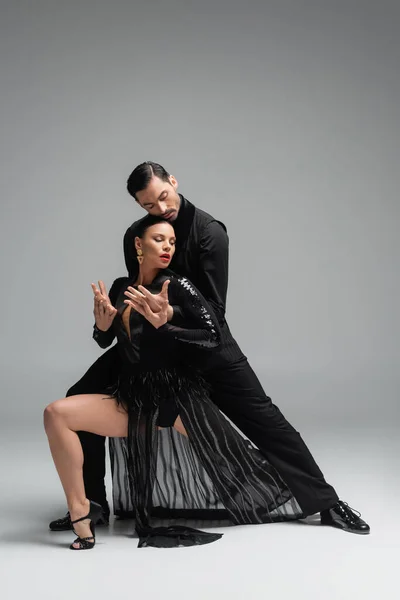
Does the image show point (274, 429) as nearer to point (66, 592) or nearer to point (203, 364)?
point (203, 364)

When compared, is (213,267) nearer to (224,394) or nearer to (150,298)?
(150,298)

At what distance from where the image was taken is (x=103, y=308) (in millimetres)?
4457

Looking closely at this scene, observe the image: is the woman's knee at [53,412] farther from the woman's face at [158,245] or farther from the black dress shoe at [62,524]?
the woman's face at [158,245]

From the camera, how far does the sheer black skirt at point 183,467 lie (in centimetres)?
446

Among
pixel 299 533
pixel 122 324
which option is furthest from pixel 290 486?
pixel 122 324

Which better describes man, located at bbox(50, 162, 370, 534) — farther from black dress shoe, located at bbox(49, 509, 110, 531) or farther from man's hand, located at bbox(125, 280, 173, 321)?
man's hand, located at bbox(125, 280, 173, 321)

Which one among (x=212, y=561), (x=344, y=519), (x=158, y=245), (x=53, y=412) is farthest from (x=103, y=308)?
(x=344, y=519)

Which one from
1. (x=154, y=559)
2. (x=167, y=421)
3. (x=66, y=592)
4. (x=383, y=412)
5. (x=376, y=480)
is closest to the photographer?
(x=66, y=592)

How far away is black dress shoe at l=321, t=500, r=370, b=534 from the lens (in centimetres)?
457

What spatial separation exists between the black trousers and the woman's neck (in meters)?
0.46

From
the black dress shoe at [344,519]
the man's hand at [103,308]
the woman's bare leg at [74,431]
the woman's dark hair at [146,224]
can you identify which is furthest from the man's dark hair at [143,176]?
the black dress shoe at [344,519]

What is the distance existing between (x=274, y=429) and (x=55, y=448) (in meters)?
0.99

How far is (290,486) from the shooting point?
4648 mm

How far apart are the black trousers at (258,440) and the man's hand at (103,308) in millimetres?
300
